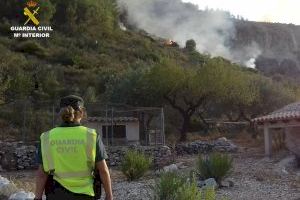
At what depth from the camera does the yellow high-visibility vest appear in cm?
374

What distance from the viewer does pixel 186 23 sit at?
83.4 m

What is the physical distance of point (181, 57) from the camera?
48719 mm

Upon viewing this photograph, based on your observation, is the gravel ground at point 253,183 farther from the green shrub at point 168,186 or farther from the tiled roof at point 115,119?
the tiled roof at point 115,119

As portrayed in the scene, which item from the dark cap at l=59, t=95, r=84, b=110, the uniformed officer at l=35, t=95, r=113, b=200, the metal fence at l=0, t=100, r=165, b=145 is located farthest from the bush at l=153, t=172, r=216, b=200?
the metal fence at l=0, t=100, r=165, b=145

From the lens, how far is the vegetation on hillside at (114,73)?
2619cm

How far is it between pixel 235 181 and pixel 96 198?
9.55 m

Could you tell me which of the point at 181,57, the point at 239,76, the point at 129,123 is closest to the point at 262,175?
the point at 129,123

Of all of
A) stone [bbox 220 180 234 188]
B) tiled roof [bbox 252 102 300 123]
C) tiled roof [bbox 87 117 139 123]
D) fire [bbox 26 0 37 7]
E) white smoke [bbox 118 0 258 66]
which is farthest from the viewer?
white smoke [bbox 118 0 258 66]

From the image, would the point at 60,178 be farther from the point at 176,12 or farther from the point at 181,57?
the point at 176,12

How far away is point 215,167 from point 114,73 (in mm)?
25449

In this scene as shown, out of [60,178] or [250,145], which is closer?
[60,178]

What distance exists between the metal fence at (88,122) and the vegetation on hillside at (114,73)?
1270 millimetres

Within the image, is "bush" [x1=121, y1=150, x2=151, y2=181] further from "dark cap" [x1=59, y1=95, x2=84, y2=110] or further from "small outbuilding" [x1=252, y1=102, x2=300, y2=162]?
"dark cap" [x1=59, y1=95, x2=84, y2=110]

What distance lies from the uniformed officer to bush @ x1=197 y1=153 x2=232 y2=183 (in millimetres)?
8483
